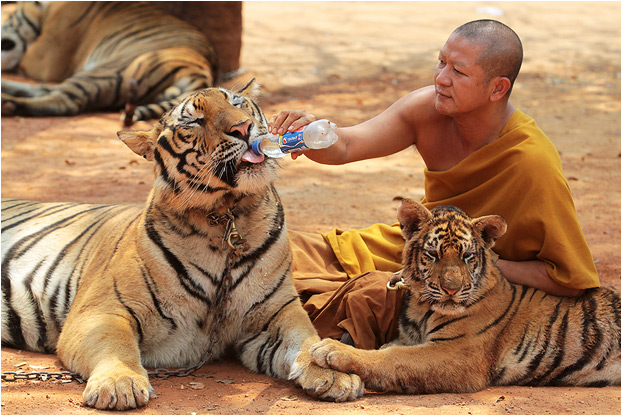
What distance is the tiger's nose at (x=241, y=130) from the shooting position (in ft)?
10.5

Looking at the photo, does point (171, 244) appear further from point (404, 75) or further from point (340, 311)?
point (404, 75)

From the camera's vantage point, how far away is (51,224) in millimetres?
4289

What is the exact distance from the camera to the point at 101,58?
9289 millimetres

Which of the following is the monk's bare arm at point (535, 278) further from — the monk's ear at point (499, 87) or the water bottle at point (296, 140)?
the water bottle at point (296, 140)

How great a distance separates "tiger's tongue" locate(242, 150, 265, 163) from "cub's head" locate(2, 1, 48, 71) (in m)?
7.92

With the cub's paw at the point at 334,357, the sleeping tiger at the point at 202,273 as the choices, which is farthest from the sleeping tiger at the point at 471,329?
the sleeping tiger at the point at 202,273

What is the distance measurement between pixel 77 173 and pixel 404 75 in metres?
5.07

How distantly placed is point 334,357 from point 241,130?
990mm

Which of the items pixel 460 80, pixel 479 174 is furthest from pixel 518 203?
pixel 460 80

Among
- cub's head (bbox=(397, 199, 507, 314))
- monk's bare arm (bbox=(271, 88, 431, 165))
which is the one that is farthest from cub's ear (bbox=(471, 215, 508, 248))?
monk's bare arm (bbox=(271, 88, 431, 165))

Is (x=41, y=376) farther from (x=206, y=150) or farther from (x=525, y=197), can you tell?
(x=525, y=197)

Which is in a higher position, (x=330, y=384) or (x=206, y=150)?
(x=206, y=150)

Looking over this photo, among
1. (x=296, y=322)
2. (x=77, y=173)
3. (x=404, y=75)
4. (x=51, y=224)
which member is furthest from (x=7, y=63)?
(x=296, y=322)

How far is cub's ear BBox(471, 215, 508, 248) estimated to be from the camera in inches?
128
